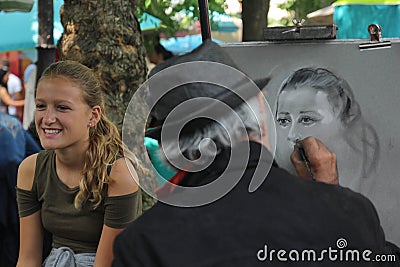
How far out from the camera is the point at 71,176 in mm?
2377

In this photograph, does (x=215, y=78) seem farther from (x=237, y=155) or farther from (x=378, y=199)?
(x=378, y=199)

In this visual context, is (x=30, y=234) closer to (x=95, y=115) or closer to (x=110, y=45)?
(x=95, y=115)

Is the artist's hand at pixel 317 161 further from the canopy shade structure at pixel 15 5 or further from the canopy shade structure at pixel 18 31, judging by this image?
the canopy shade structure at pixel 18 31

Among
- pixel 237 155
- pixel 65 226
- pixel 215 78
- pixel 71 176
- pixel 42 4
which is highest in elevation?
pixel 42 4

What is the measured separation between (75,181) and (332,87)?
3.02ft

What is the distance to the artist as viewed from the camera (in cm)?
151

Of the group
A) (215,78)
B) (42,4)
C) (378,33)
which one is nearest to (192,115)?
(215,78)

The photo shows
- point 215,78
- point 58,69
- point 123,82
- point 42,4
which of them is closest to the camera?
point 215,78

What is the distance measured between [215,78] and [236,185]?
30cm

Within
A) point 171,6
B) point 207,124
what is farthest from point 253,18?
point 207,124

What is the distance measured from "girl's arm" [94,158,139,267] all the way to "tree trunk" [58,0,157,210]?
0.82m

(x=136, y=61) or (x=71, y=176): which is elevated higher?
(x=136, y=61)

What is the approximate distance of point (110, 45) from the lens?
322 cm

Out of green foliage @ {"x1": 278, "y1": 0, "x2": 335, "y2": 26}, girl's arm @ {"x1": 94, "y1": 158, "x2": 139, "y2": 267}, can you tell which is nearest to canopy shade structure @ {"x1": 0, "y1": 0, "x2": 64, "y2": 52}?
green foliage @ {"x1": 278, "y1": 0, "x2": 335, "y2": 26}
